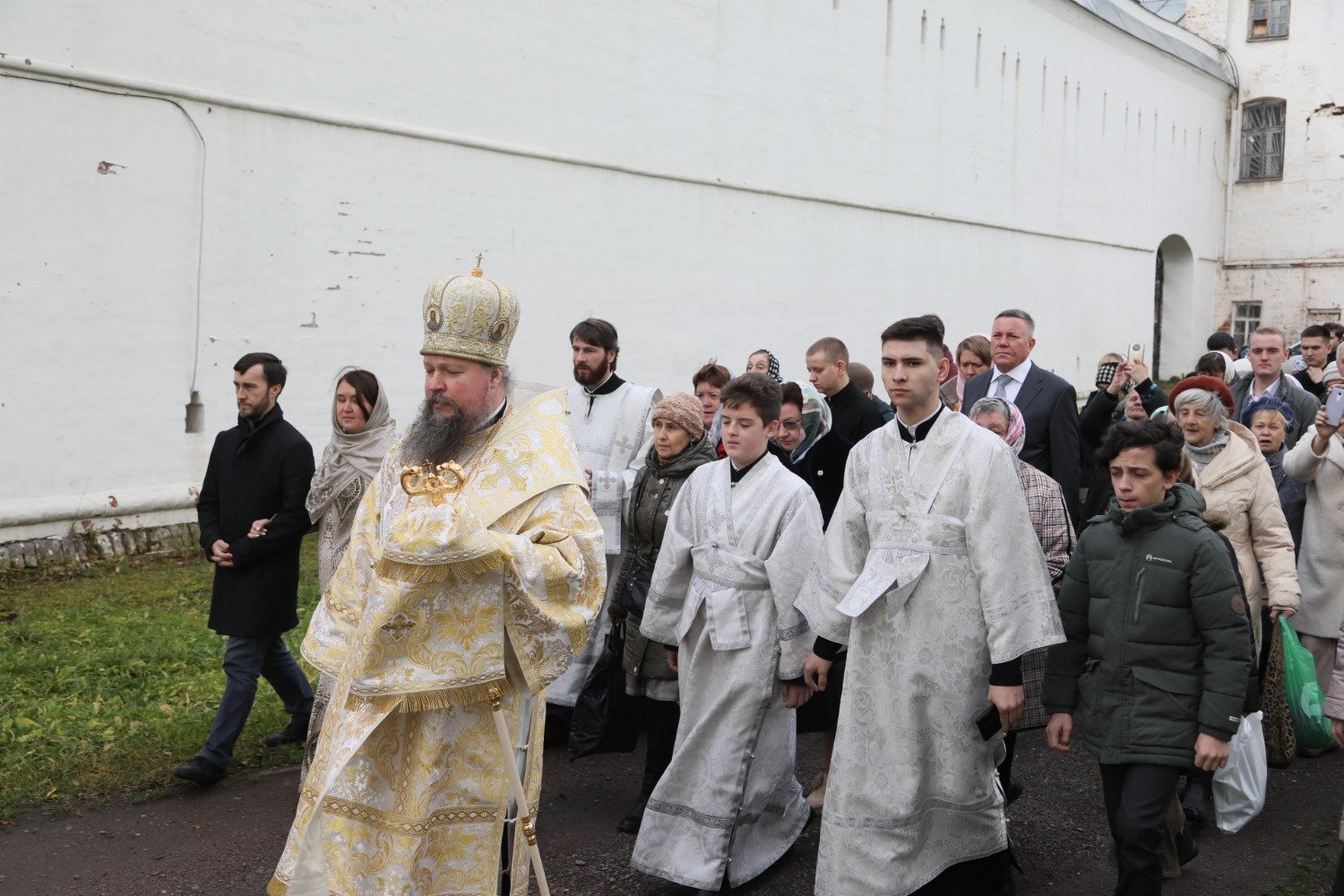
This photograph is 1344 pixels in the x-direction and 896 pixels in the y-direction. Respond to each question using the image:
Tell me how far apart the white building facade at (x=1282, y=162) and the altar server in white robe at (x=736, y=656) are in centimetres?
3046

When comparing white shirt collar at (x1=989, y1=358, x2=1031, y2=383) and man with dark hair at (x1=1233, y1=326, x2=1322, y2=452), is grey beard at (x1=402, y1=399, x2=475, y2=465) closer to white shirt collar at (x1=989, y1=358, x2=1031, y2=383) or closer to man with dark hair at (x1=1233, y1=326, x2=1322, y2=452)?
white shirt collar at (x1=989, y1=358, x2=1031, y2=383)

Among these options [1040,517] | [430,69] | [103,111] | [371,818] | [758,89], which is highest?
[758,89]

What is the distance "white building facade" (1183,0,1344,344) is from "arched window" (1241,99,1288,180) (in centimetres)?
2

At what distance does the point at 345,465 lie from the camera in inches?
215

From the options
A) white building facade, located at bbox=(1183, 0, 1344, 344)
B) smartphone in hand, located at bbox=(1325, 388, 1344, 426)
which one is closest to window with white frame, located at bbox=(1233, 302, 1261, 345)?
white building facade, located at bbox=(1183, 0, 1344, 344)

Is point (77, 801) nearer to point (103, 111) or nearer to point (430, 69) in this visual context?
point (103, 111)

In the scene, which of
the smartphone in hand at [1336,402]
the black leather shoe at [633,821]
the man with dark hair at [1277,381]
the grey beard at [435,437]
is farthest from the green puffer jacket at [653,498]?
the man with dark hair at [1277,381]

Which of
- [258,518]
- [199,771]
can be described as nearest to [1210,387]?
[258,518]

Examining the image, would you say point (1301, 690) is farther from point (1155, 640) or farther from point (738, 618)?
point (738, 618)

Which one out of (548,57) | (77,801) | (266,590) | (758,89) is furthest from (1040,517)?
(758,89)

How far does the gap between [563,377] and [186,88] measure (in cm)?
530

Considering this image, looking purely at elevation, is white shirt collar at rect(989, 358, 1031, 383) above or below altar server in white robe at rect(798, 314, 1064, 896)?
above

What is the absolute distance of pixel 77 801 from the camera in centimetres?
525

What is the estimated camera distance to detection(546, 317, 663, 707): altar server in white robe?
599cm
